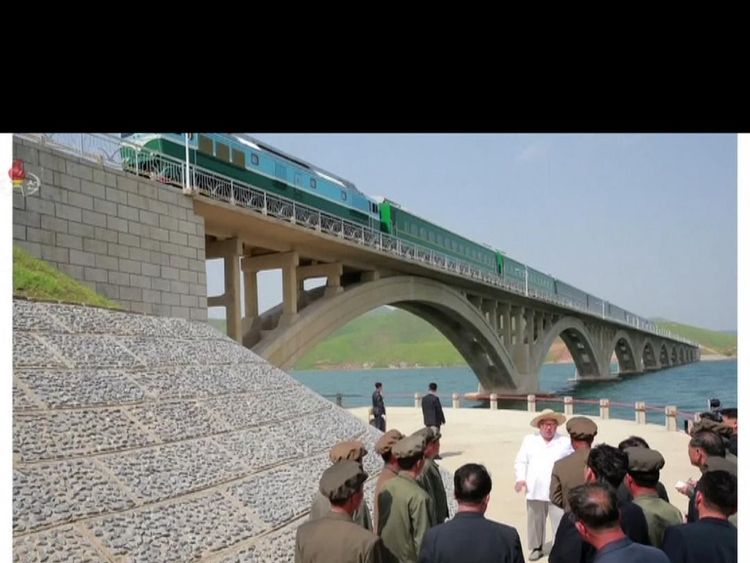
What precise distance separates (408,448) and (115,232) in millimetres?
8929

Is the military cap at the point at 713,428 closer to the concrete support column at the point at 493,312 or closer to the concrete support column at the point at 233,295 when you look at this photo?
the concrete support column at the point at 233,295

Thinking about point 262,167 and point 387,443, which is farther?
point 262,167

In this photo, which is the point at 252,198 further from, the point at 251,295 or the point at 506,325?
the point at 506,325

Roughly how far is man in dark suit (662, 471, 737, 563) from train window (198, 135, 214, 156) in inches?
529

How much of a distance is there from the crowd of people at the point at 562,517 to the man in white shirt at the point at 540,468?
3.24ft

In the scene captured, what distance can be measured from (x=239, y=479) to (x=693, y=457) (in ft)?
13.8

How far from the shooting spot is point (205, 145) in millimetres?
14219

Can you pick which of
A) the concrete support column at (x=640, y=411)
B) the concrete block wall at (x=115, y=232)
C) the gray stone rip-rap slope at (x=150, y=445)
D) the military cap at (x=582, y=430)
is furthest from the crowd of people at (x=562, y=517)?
the concrete support column at (x=640, y=411)

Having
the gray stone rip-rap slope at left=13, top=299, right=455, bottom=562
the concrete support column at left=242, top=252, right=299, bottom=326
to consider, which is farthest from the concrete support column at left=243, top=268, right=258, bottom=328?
the gray stone rip-rap slope at left=13, top=299, right=455, bottom=562

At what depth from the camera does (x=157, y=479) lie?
17.2 feet

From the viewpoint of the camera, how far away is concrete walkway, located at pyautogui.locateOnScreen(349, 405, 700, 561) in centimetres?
761

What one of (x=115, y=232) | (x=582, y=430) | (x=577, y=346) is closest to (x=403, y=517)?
(x=582, y=430)

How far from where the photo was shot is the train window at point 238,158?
1529cm

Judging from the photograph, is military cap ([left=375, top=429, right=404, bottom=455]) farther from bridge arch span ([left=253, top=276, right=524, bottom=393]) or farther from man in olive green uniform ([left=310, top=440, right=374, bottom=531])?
bridge arch span ([left=253, top=276, right=524, bottom=393])
